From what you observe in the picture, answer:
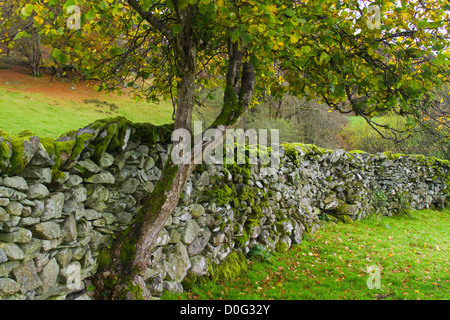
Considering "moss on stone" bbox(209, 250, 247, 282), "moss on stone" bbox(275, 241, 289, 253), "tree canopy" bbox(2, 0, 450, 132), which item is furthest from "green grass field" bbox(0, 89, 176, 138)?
"moss on stone" bbox(275, 241, 289, 253)

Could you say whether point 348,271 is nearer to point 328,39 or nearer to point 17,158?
point 328,39

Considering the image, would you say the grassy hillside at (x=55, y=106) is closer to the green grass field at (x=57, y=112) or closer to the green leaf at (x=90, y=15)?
the green grass field at (x=57, y=112)

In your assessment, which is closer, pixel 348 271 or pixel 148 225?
pixel 148 225

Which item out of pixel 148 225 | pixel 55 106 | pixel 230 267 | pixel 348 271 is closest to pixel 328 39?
pixel 148 225

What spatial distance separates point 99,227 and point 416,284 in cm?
A: 593

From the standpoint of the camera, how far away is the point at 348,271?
634 centimetres

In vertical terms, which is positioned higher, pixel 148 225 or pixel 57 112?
pixel 57 112

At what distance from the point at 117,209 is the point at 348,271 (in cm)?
487

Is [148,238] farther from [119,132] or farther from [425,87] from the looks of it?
[425,87]

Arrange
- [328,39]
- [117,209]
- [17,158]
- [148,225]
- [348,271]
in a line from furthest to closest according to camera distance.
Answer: [348,271] → [117,209] → [148,225] → [328,39] → [17,158]

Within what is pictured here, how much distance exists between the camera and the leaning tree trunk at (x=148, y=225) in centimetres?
406

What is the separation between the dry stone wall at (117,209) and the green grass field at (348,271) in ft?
1.25

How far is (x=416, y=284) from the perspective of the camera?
587cm

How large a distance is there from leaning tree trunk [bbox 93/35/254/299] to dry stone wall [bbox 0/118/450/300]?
23cm
